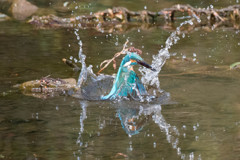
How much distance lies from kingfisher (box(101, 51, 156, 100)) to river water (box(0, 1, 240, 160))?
126 mm

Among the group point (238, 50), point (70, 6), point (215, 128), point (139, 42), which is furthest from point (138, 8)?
point (215, 128)

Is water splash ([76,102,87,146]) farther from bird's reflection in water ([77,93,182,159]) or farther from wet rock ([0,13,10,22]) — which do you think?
wet rock ([0,13,10,22])

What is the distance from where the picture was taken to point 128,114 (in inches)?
280

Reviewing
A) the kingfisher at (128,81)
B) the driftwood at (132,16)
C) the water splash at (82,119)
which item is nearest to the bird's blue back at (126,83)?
the kingfisher at (128,81)

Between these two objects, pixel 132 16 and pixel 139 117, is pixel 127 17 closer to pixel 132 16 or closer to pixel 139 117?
pixel 132 16

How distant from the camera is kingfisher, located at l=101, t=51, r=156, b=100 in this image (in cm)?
748

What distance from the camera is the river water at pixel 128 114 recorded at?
5738 mm

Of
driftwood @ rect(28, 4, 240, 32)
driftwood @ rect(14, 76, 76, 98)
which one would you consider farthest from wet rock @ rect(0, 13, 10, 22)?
driftwood @ rect(14, 76, 76, 98)

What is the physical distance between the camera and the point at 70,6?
62.8 feet

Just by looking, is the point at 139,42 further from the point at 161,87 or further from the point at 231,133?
the point at 231,133

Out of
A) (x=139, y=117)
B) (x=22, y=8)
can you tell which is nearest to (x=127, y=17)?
(x=22, y=8)

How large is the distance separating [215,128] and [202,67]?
344 cm

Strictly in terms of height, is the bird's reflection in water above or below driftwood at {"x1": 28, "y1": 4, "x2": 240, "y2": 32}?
below

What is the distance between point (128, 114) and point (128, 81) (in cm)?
58
